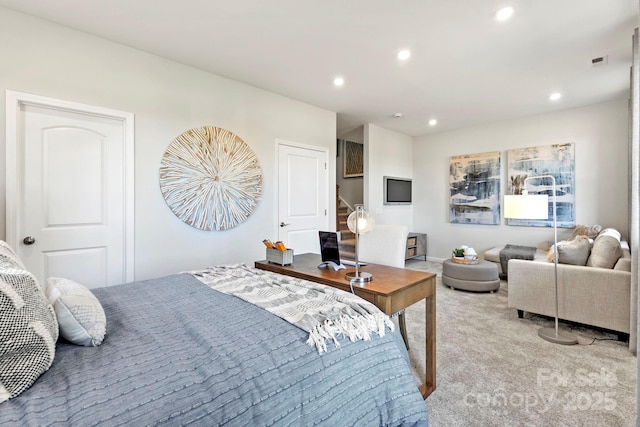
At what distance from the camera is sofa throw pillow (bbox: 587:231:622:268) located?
271cm

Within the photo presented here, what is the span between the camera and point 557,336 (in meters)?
2.60

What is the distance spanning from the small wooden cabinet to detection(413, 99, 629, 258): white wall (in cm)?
30

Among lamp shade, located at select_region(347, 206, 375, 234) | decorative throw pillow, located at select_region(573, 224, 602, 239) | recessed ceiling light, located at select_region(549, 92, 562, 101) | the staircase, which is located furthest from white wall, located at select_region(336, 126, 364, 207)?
lamp shade, located at select_region(347, 206, 375, 234)

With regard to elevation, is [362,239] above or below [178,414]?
above

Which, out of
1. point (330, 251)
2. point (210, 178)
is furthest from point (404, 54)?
point (210, 178)

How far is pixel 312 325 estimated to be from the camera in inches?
45.5

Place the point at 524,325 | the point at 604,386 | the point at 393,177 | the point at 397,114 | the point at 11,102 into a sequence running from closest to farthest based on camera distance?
the point at 604,386, the point at 11,102, the point at 524,325, the point at 397,114, the point at 393,177

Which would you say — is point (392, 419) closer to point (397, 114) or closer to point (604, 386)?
point (604, 386)

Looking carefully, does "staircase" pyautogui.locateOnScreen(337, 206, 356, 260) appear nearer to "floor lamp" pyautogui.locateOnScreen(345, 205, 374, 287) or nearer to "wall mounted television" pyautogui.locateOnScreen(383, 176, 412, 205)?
"wall mounted television" pyautogui.locateOnScreen(383, 176, 412, 205)

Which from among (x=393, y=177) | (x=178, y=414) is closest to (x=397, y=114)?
(x=393, y=177)

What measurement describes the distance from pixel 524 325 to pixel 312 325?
9.04 feet

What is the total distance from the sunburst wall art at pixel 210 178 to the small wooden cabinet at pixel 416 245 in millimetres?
3316

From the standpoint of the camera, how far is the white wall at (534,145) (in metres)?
4.31

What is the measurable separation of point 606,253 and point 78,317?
3.82 metres
